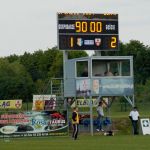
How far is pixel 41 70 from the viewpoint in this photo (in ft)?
407

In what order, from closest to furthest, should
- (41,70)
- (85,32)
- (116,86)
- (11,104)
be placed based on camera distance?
(85,32) < (116,86) < (11,104) < (41,70)

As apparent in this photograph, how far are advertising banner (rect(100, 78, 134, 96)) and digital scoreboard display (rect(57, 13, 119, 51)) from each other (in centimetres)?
201

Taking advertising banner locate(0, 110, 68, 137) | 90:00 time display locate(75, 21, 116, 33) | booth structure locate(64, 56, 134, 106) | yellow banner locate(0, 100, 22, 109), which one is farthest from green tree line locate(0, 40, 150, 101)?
advertising banner locate(0, 110, 68, 137)

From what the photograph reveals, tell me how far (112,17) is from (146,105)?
2802 centimetres

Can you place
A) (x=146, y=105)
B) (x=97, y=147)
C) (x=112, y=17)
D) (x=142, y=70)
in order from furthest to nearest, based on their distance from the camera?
(x=142, y=70) < (x=146, y=105) < (x=112, y=17) < (x=97, y=147)

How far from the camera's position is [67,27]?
40531 millimetres

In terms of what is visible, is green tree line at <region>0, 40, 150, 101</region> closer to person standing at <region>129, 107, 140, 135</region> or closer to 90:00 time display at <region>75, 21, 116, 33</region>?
90:00 time display at <region>75, 21, 116, 33</region>

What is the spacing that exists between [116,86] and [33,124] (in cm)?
575

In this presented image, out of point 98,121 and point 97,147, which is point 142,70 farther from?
point 97,147

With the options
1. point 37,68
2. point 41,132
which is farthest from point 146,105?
point 37,68

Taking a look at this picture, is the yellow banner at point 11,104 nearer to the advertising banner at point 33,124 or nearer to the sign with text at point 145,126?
the advertising banner at point 33,124

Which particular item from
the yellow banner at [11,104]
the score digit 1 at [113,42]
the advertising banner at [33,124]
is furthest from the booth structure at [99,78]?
the yellow banner at [11,104]

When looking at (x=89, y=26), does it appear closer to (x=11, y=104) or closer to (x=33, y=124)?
(x=33, y=124)

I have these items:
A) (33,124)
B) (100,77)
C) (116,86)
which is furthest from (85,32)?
(33,124)
